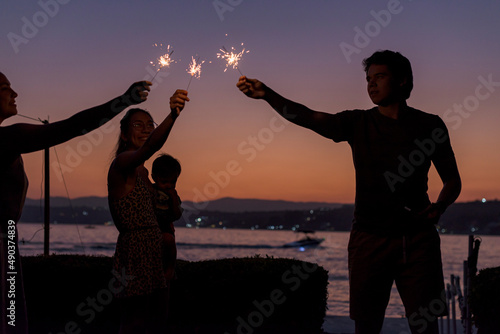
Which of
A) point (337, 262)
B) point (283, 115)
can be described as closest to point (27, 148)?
point (283, 115)

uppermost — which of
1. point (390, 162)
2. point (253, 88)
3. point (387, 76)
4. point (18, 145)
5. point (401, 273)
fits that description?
point (387, 76)

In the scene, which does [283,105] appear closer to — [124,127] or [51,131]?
[124,127]

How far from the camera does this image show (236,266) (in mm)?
8766

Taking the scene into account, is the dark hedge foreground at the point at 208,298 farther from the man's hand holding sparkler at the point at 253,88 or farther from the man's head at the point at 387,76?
the man's hand holding sparkler at the point at 253,88

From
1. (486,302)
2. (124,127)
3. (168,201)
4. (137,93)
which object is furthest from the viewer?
(486,302)

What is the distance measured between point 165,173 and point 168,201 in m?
0.29

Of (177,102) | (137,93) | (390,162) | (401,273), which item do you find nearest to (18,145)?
(137,93)

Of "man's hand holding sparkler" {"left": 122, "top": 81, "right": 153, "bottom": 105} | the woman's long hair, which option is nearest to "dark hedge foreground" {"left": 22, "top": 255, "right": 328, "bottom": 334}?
the woman's long hair

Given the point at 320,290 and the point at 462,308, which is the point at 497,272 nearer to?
the point at 462,308

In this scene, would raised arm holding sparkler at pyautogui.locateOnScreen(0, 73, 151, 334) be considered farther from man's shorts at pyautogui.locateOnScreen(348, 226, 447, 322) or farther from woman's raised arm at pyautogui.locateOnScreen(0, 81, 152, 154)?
man's shorts at pyautogui.locateOnScreen(348, 226, 447, 322)

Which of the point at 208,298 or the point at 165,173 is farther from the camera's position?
the point at 208,298

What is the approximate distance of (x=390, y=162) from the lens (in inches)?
150

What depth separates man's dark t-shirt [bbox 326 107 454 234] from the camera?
380 cm

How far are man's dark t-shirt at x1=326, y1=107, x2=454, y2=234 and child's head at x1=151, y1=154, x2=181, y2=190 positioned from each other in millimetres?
2242
